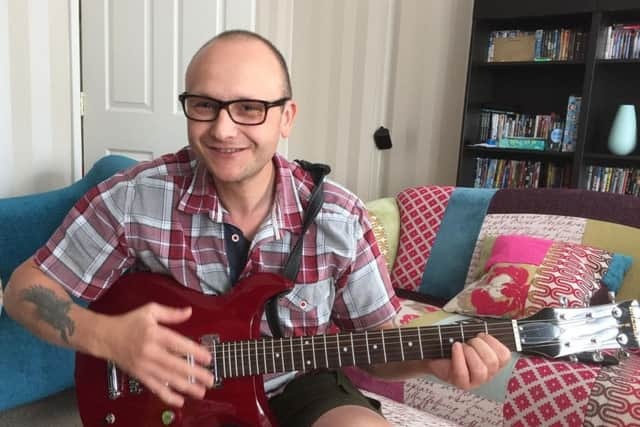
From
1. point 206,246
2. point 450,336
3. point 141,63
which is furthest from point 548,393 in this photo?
point 141,63

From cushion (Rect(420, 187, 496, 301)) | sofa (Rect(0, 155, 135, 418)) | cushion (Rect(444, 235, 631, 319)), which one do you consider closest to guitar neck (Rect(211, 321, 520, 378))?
sofa (Rect(0, 155, 135, 418))

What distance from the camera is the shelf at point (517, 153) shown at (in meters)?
2.69

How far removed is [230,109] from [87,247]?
1.30 feet

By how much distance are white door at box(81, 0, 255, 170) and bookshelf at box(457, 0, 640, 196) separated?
4.02ft

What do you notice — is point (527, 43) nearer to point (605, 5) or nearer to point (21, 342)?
point (605, 5)

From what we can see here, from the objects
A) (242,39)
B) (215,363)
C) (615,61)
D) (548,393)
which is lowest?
(548,393)

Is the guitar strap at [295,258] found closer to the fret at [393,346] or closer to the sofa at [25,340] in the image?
the fret at [393,346]

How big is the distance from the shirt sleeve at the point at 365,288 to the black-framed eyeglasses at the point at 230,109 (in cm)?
30

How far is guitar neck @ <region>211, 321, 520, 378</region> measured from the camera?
99 centimetres

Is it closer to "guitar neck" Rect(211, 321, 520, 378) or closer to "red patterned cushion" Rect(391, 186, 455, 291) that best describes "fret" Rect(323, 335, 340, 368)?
"guitar neck" Rect(211, 321, 520, 378)

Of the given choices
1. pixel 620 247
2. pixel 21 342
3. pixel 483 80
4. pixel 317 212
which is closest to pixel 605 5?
pixel 483 80

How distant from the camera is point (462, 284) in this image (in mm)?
2209

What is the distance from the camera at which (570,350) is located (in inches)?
36.9

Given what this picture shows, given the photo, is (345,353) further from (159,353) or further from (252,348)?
(159,353)
